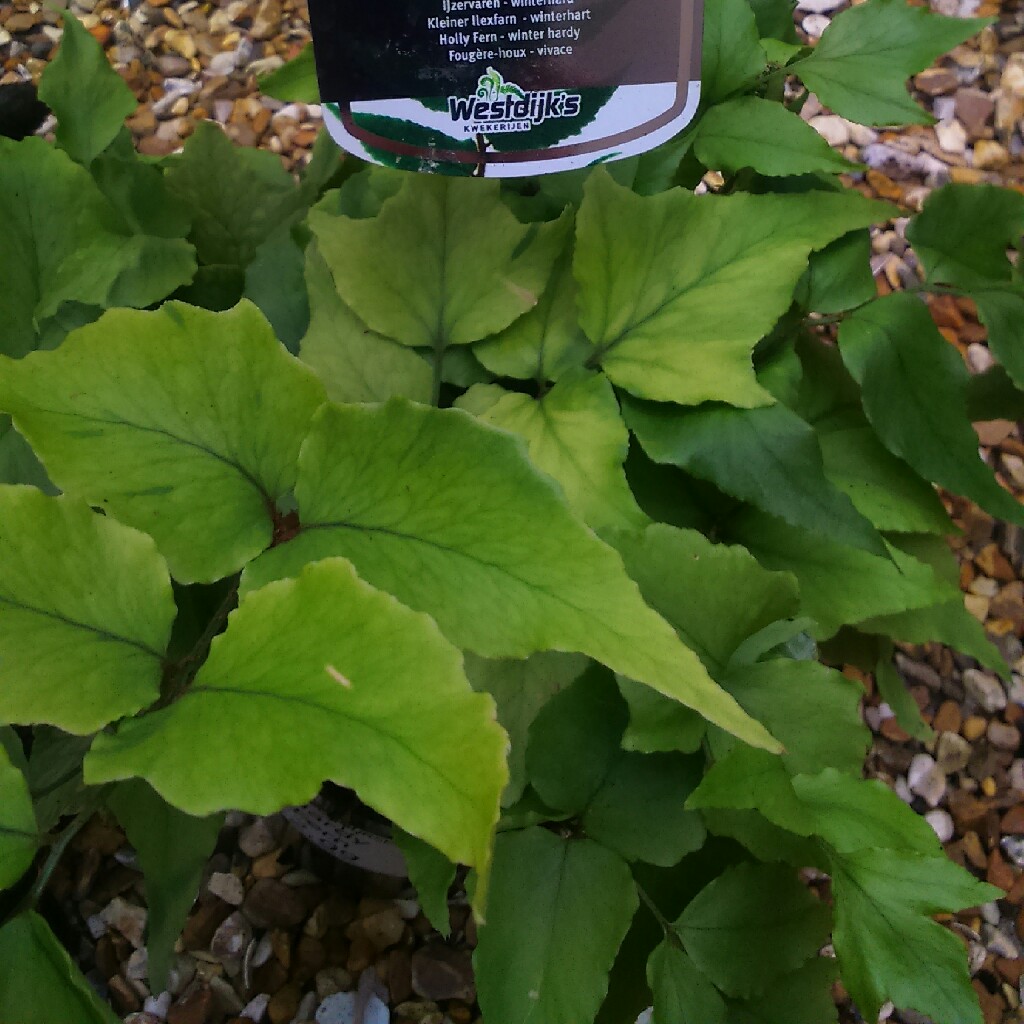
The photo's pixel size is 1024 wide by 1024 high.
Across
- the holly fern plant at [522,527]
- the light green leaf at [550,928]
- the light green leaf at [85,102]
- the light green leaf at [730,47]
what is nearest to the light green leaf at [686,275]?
the holly fern plant at [522,527]

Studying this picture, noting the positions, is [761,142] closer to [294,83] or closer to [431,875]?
[294,83]

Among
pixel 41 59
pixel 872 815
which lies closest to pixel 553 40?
pixel 872 815

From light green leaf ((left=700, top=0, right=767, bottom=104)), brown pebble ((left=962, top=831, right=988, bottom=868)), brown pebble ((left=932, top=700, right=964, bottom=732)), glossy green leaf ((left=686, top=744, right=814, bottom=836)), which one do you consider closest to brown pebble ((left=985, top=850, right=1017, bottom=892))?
brown pebble ((left=962, top=831, right=988, bottom=868))

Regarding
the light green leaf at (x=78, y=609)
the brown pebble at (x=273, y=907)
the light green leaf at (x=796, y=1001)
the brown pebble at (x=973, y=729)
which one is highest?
the light green leaf at (x=78, y=609)

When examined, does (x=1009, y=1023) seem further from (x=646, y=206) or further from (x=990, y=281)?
(x=646, y=206)

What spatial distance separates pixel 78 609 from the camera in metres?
0.35

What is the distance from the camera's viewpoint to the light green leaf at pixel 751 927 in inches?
17.4

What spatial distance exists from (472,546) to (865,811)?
0.20 metres

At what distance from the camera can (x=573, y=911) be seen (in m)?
0.43

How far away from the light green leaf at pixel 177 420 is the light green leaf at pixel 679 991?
26 cm

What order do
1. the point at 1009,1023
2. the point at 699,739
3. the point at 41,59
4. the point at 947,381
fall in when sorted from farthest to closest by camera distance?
the point at 41,59
the point at 1009,1023
the point at 947,381
the point at 699,739

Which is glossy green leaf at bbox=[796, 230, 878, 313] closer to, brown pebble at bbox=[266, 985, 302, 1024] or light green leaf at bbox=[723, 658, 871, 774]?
light green leaf at bbox=[723, 658, 871, 774]

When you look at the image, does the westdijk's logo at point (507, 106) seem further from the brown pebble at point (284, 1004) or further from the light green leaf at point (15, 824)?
the brown pebble at point (284, 1004)

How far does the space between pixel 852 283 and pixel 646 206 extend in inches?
6.3
